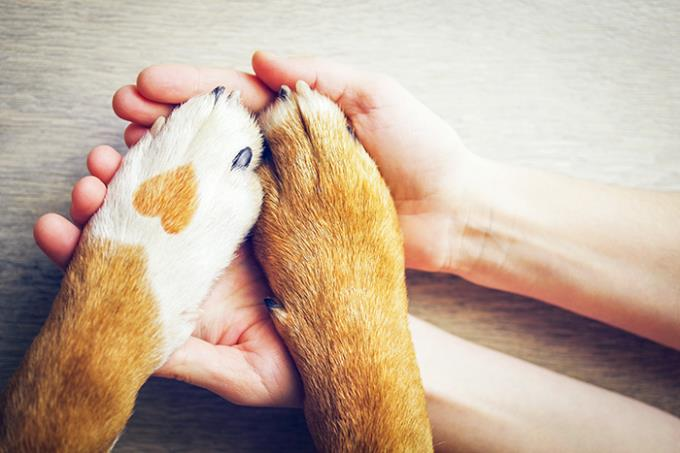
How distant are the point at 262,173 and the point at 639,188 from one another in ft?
2.71

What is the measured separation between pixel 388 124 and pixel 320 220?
0.83ft

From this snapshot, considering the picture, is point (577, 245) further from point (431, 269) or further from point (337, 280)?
point (337, 280)

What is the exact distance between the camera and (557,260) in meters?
1.04

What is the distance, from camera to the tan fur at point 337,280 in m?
0.71

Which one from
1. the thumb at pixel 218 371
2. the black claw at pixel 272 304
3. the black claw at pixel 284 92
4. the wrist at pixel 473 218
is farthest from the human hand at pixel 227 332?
the wrist at pixel 473 218

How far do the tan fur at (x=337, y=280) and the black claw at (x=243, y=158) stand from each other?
0.04 meters

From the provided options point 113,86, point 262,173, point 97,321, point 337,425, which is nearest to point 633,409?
point 337,425

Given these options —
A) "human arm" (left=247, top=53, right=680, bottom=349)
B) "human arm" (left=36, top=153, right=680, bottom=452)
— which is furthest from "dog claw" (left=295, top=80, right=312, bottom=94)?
"human arm" (left=36, top=153, right=680, bottom=452)

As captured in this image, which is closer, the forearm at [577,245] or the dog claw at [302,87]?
the dog claw at [302,87]

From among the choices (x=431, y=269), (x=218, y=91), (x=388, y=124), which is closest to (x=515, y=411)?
(x=431, y=269)

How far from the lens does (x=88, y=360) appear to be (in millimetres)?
654

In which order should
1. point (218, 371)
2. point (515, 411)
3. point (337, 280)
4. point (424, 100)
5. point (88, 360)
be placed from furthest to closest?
point (424, 100)
point (515, 411)
point (218, 371)
point (337, 280)
point (88, 360)

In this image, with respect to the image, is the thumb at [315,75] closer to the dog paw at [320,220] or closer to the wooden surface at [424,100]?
the dog paw at [320,220]

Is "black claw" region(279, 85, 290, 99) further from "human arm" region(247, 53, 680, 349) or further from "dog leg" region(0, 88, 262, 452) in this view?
"human arm" region(247, 53, 680, 349)
